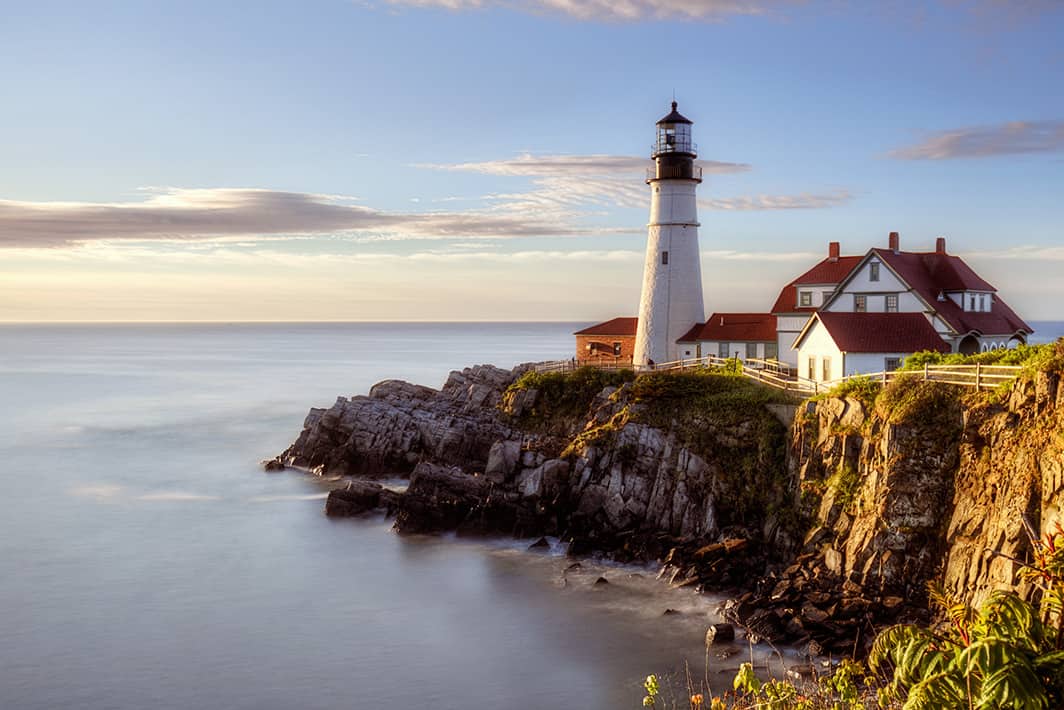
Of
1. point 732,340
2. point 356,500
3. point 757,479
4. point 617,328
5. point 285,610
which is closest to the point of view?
point 285,610

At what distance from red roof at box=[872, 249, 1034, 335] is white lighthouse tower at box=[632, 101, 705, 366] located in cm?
895

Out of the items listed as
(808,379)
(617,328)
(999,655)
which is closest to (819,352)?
(808,379)

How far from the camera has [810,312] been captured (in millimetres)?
38562

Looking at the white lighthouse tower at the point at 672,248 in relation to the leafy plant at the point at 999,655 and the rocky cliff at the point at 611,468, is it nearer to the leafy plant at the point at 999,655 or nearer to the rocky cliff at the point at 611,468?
the rocky cliff at the point at 611,468

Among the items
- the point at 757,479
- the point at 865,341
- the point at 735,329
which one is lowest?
the point at 757,479

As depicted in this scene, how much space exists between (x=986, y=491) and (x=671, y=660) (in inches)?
329

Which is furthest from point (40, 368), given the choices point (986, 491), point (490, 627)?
point (986, 491)

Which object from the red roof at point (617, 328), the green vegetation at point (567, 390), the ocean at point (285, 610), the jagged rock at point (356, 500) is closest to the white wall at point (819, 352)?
the green vegetation at point (567, 390)

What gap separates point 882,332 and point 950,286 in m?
6.53

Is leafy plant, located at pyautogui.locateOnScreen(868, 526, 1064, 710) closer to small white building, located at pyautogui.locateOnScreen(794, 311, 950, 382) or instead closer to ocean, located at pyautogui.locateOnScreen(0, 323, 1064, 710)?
ocean, located at pyautogui.locateOnScreen(0, 323, 1064, 710)

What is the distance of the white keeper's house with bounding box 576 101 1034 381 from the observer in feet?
100

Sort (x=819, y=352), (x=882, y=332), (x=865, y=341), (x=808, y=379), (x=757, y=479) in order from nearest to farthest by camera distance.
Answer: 1. (x=757, y=479)
2. (x=865, y=341)
3. (x=882, y=332)
4. (x=808, y=379)
5. (x=819, y=352)

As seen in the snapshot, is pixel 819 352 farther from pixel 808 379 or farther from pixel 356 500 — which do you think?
pixel 356 500

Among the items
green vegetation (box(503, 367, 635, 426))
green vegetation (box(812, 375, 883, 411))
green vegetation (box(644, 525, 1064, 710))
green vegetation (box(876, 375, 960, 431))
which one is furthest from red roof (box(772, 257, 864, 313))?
green vegetation (box(644, 525, 1064, 710))
